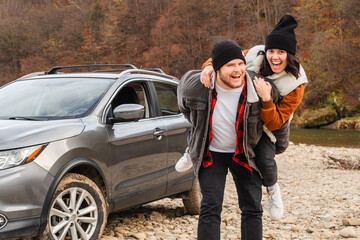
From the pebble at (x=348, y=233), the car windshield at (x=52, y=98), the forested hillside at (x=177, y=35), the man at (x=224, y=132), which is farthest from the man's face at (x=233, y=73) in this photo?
the forested hillside at (x=177, y=35)

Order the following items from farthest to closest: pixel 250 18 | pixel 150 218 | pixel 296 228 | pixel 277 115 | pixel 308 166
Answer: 1. pixel 250 18
2. pixel 308 166
3. pixel 150 218
4. pixel 296 228
5. pixel 277 115

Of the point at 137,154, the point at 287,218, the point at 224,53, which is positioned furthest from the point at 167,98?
the point at 224,53

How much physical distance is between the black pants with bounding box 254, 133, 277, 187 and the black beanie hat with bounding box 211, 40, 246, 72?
0.64 m

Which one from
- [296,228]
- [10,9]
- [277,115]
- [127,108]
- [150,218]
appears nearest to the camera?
[277,115]

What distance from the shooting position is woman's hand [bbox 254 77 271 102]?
10.2 feet

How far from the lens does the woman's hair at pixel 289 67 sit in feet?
10.7

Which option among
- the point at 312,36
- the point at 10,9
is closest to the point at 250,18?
the point at 312,36

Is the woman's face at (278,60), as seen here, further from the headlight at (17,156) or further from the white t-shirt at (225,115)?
the headlight at (17,156)

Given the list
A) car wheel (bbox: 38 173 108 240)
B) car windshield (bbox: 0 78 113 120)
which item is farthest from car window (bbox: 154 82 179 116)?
car wheel (bbox: 38 173 108 240)

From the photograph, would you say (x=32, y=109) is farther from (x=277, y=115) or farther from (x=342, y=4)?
(x=342, y=4)

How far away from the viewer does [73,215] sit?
12.7 ft

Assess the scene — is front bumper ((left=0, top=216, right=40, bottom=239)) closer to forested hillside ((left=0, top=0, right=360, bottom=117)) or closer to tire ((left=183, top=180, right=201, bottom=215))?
tire ((left=183, top=180, right=201, bottom=215))

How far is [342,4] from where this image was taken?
45375mm

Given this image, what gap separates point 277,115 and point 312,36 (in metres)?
46.2
